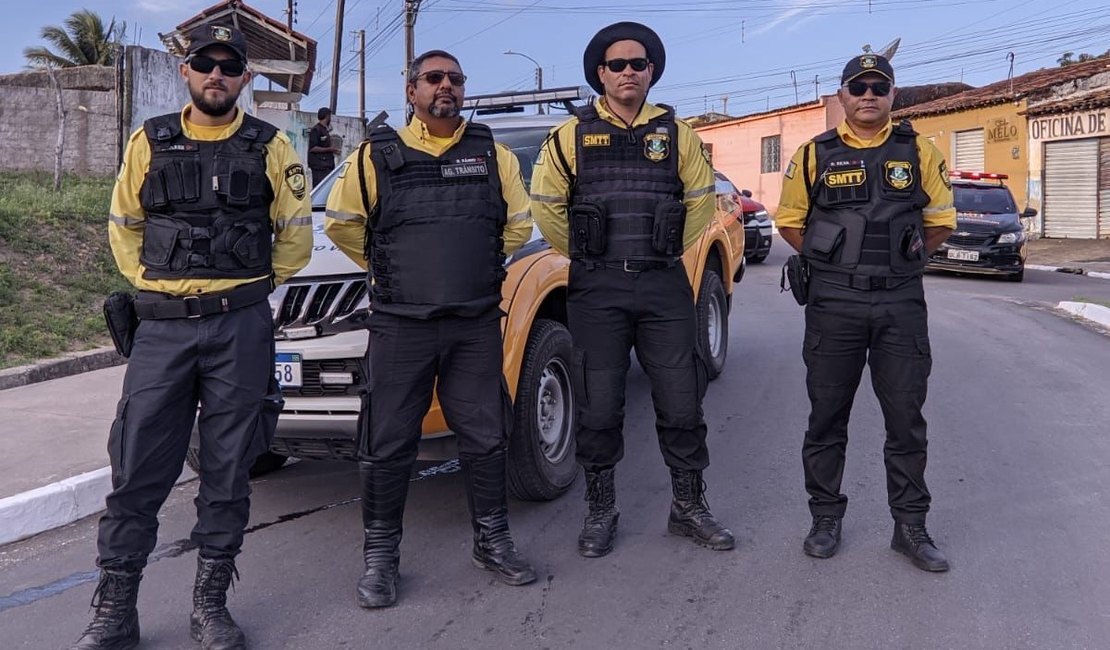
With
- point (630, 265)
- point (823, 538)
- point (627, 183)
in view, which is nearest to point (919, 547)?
point (823, 538)

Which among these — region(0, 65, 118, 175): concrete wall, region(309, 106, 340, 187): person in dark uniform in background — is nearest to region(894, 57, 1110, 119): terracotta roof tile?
region(309, 106, 340, 187): person in dark uniform in background

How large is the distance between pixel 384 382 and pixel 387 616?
851 mm

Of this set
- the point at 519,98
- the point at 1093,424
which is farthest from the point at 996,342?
the point at 519,98

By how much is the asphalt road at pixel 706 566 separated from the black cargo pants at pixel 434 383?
0.56 m

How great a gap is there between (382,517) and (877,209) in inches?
89.8

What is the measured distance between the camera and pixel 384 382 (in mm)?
3621

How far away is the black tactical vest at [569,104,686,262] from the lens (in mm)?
3912

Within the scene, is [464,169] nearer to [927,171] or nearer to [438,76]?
[438,76]

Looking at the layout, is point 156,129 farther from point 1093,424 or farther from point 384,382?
point 1093,424

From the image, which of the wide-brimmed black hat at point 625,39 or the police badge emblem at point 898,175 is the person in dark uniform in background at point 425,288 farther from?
the police badge emblem at point 898,175

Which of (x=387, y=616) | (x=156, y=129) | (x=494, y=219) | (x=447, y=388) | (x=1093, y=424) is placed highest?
(x=156, y=129)

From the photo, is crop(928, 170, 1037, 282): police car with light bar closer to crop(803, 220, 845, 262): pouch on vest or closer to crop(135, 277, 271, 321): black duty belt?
crop(803, 220, 845, 262): pouch on vest

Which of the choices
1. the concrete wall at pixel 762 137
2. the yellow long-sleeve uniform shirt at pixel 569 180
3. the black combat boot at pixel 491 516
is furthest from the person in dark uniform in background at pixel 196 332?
the concrete wall at pixel 762 137

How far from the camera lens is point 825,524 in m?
3.97
